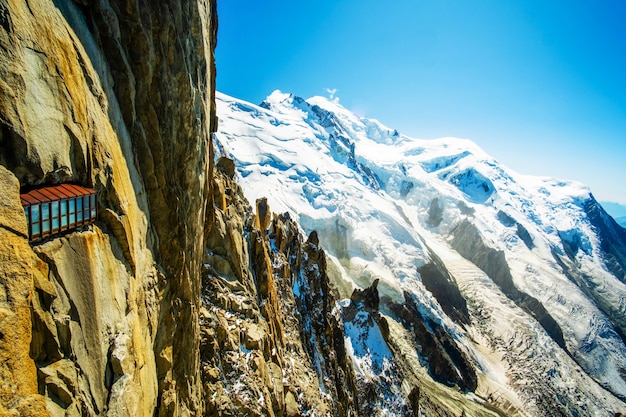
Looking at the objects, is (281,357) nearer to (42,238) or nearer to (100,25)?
(42,238)

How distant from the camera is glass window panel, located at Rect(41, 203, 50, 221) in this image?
9.41 m

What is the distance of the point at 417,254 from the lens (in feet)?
634

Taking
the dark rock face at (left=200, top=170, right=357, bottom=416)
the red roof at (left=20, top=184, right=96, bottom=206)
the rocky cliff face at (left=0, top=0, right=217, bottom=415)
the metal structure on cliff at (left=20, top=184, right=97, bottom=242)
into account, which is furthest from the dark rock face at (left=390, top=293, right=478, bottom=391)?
the red roof at (left=20, top=184, right=96, bottom=206)

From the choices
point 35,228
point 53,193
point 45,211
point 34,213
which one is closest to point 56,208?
point 45,211

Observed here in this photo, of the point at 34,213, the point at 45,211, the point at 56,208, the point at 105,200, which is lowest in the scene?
the point at 34,213

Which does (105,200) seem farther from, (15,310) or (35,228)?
(15,310)

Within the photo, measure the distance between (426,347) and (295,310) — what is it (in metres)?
111

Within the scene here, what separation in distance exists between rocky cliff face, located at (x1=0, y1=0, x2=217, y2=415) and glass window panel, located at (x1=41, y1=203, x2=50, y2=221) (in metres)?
0.68

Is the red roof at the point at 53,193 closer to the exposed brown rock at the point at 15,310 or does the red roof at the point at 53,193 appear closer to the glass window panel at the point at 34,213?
the glass window panel at the point at 34,213

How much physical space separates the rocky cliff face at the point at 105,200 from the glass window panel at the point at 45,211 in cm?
68

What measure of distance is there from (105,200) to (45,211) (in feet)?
8.70

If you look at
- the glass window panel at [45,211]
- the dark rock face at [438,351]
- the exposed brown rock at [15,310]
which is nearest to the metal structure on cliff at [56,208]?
the glass window panel at [45,211]

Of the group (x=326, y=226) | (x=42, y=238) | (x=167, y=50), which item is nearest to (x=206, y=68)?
(x=167, y=50)

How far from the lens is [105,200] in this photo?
1216 cm
